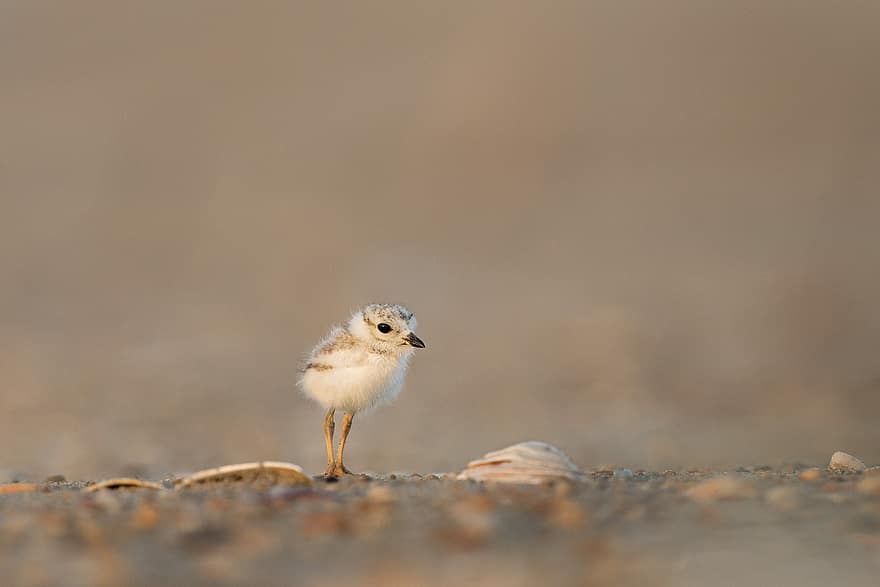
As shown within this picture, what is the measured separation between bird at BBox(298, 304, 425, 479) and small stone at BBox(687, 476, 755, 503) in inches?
89.3

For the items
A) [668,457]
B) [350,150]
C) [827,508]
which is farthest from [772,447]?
[350,150]

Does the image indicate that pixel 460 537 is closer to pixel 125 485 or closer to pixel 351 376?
pixel 125 485

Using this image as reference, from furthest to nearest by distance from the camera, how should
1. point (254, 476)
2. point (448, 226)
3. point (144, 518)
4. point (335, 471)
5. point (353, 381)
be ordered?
point (448, 226)
point (353, 381)
point (335, 471)
point (254, 476)
point (144, 518)

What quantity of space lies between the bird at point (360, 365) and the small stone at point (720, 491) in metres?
2.27

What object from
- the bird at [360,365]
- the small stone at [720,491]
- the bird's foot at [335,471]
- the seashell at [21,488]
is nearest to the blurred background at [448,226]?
the seashell at [21,488]

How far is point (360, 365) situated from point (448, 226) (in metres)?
15.5

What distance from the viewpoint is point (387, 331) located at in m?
6.32

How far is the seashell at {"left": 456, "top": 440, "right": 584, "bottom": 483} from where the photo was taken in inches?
183

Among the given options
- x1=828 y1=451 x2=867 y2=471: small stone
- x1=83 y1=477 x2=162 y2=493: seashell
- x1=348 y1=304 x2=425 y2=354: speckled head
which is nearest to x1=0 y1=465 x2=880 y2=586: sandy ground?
x1=83 y1=477 x2=162 y2=493: seashell

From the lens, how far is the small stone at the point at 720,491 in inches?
157

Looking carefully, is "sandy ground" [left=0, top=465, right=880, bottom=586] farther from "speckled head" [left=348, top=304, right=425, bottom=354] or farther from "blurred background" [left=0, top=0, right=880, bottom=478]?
"blurred background" [left=0, top=0, right=880, bottom=478]

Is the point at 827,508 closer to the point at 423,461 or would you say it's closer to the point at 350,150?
the point at 423,461

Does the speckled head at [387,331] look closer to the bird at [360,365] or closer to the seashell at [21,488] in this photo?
the bird at [360,365]

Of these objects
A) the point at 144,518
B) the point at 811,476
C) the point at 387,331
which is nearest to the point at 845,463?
the point at 811,476
